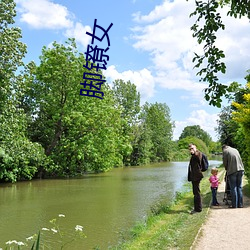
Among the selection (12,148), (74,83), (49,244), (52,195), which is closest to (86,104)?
(74,83)

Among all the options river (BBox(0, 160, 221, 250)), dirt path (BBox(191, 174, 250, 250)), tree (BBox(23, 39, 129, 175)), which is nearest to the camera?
dirt path (BBox(191, 174, 250, 250))

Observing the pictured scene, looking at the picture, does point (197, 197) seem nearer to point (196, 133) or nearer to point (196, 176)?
point (196, 176)

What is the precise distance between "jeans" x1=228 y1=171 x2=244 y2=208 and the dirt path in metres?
0.21

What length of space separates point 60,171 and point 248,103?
19.1 metres

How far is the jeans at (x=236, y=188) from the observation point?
9.66m

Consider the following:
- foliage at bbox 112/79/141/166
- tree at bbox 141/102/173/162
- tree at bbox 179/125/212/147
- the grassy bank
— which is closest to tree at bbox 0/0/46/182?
the grassy bank

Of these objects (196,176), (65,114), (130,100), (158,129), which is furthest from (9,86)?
(158,129)

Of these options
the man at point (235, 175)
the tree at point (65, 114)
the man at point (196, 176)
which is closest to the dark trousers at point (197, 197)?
the man at point (196, 176)

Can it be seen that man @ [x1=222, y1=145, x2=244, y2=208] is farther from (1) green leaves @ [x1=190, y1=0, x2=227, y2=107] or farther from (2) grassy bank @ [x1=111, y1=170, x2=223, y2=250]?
(1) green leaves @ [x1=190, y1=0, x2=227, y2=107]

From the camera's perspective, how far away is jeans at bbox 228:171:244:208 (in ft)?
31.7

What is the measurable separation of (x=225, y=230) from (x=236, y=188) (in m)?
2.68

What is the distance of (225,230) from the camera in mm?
7250

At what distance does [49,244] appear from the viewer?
7934 mm

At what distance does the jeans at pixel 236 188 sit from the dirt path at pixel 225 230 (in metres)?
0.21
